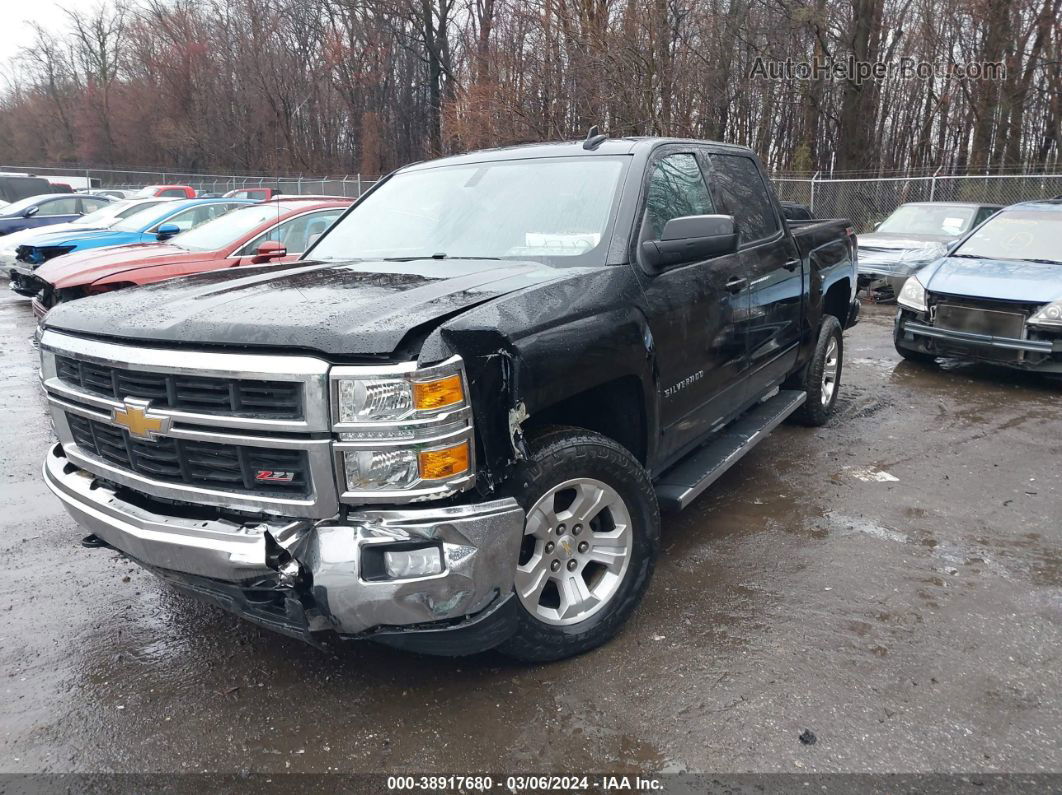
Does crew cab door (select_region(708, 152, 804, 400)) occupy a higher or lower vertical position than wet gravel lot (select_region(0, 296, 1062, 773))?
higher

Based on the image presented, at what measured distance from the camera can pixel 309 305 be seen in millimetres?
2701

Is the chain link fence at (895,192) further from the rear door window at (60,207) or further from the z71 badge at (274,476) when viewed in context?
the z71 badge at (274,476)

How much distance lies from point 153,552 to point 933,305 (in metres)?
7.32

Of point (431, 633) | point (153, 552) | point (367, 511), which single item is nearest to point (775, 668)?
point (431, 633)

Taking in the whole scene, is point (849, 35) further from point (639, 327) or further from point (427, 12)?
point (639, 327)

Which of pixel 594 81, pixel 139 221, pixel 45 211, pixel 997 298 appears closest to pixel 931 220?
pixel 997 298

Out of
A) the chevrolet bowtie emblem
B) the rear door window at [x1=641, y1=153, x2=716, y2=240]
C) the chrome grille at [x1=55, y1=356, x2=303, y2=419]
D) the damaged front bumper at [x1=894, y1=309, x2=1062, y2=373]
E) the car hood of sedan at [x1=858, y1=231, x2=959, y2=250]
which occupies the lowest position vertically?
the damaged front bumper at [x1=894, y1=309, x2=1062, y2=373]

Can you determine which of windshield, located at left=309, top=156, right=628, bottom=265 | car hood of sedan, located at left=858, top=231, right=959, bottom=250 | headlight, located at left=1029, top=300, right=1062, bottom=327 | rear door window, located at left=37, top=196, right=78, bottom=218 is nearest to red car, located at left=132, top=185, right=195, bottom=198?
rear door window, located at left=37, top=196, right=78, bottom=218

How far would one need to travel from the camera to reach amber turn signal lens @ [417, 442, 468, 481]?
7.82ft

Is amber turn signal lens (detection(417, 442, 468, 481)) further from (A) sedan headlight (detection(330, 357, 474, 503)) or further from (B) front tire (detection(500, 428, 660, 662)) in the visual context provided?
(B) front tire (detection(500, 428, 660, 662))

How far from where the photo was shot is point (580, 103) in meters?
18.2

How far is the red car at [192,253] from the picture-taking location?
7789 mm

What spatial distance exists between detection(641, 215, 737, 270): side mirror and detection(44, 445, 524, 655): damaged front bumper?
139cm

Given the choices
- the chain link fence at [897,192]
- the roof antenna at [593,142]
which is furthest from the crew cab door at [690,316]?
the chain link fence at [897,192]
